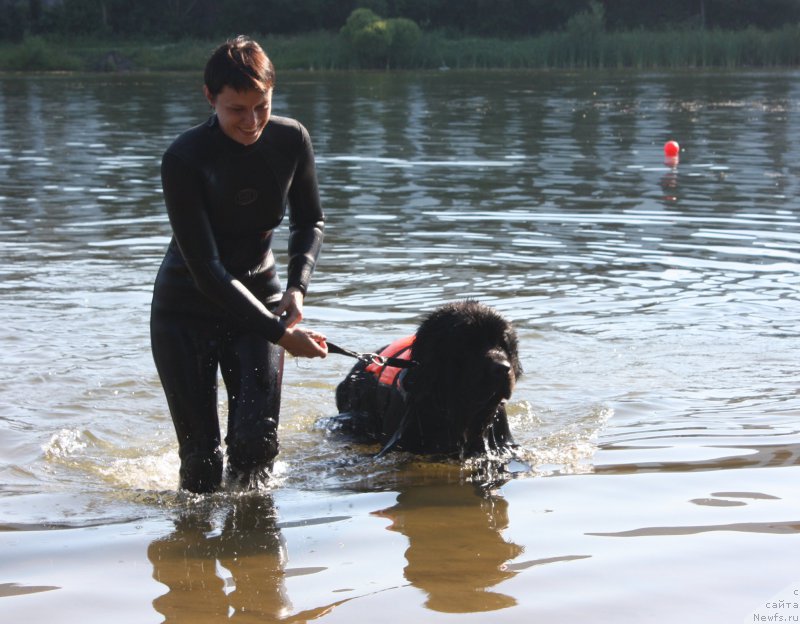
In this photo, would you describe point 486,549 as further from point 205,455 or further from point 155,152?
point 155,152

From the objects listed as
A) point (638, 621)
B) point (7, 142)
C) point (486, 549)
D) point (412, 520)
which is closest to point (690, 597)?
point (638, 621)

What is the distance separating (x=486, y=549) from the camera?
475cm

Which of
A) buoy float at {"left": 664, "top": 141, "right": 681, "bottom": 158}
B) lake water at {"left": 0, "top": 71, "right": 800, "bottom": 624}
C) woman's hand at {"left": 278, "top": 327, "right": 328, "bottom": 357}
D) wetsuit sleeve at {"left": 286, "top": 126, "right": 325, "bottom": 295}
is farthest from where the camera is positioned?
buoy float at {"left": 664, "top": 141, "right": 681, "bottom": 158}

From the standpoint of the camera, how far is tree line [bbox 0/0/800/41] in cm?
6359

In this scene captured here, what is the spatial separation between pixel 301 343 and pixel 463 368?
0.95m

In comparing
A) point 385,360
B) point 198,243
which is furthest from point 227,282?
point 385,360

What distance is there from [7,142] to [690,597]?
68.7ft

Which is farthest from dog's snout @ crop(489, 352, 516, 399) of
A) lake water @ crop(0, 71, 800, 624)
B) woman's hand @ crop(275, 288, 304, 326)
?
woman's hand @ crop(275, 288, 304, 326)

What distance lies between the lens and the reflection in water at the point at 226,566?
4137 millimetres

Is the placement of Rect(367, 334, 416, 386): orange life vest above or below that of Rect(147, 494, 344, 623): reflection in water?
above

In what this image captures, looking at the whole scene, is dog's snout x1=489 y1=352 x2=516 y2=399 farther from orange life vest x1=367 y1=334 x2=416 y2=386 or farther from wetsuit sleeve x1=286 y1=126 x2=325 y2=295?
wetsuit sleeve x1=286 y1=126 x2=325 y2=295

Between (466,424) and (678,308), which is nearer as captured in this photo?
(466,424)

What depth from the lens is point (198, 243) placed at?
16.0 feet

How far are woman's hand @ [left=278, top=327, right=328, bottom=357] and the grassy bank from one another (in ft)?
137
